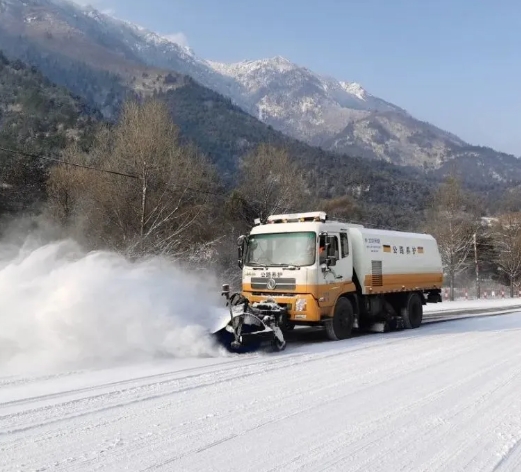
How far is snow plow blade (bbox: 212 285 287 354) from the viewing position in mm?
10156

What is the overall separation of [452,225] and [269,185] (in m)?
19.0

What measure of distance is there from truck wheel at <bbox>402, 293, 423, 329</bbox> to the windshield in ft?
17.2

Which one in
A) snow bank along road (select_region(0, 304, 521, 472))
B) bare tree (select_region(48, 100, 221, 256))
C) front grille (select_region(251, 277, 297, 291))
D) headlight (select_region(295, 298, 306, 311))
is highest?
bare tree (select_region(48, 100, 221, 256))

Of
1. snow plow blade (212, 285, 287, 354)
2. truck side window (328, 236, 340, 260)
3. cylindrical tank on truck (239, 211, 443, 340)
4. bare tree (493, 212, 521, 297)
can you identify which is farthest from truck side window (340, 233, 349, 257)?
→ bare tree (493, 212, 521, 297)

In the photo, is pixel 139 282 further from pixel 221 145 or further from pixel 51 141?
pixel 221 145

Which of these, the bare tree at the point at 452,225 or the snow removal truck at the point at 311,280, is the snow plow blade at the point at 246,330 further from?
the bare tree at the point at 452,225

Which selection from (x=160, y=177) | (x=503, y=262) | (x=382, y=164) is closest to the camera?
(x=160, y=177)

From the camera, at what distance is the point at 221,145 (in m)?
149

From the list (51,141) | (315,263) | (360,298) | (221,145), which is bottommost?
(360,298)

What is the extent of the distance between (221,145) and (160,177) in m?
125

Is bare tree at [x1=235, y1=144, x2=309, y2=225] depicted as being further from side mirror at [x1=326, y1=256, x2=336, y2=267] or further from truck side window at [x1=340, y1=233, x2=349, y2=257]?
side mirror at [x1=326, y1=256, x2=336, y2=267]

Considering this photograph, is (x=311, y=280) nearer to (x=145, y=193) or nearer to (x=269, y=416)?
(x=269, y=416)

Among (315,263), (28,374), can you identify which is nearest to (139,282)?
(28,374)

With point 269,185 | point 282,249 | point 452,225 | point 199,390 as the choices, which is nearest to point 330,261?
point 282,249
